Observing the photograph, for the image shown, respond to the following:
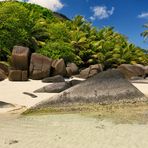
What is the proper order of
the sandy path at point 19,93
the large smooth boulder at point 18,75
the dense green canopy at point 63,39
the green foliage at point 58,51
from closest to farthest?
1. the sandy path at point 19,93
2. the large smooth boulder at point 18,75
3. the dense green canopy at point 63,39
4. the green foliage at point 58,51

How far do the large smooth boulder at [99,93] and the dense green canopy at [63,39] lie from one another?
1450cm

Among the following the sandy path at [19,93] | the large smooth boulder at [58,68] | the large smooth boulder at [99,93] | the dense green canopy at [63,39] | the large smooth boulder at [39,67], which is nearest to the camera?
the large smooth boulder at [99,93]

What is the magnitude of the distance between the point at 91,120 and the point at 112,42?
28.0m

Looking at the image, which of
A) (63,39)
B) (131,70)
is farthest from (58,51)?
(131,70)

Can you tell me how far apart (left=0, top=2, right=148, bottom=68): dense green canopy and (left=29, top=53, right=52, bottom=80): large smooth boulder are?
150 inches

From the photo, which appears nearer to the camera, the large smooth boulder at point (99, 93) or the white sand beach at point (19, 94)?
the large smooth boulder at point (99, 93)

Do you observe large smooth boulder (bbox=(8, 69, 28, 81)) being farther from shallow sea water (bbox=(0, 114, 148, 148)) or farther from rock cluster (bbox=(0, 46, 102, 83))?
shallow sea water (bbox=(0, 114, 148, 148))

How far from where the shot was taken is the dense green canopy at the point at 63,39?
98.3 ft

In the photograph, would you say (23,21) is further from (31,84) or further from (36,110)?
(36,110)

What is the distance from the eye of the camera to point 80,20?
41219 mm

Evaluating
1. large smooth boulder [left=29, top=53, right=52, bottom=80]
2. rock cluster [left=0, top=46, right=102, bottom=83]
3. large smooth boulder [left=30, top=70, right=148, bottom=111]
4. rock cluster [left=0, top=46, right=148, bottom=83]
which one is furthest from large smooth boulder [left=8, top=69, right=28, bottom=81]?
large smooth boulder [left=30, top=70, right=148, bottom=111]

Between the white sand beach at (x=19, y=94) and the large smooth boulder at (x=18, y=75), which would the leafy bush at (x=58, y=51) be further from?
the white sand beach at (x=19, y=94)

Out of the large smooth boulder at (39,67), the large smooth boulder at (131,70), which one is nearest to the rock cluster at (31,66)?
the large smooth boulder at (39,67)

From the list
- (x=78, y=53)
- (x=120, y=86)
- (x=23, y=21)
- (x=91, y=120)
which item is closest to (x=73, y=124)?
(x=91, y=120)
